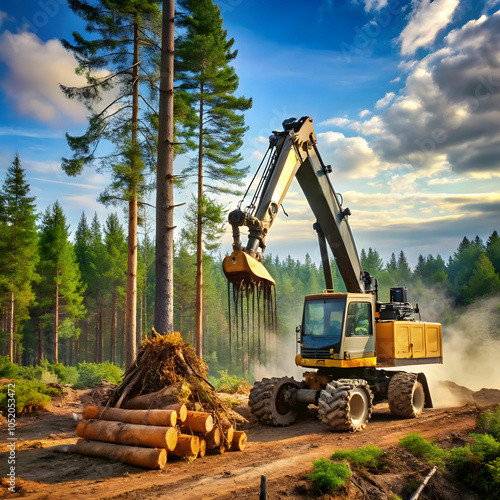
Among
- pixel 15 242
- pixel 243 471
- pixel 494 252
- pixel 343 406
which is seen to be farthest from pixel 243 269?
pixel 494 252

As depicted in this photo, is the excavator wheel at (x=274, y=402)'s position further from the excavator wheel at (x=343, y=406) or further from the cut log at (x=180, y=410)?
the cut log at (x=180, y=410)

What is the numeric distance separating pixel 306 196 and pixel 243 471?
744 centimetres

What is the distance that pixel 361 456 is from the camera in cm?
732

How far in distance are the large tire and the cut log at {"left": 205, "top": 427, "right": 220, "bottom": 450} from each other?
5655 millimetres

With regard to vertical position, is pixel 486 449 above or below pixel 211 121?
below

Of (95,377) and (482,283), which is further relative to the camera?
(482,283)

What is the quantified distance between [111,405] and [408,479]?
554cm

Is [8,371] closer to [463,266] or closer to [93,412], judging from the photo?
[93,412]

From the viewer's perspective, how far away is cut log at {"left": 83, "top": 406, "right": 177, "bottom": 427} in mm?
7375

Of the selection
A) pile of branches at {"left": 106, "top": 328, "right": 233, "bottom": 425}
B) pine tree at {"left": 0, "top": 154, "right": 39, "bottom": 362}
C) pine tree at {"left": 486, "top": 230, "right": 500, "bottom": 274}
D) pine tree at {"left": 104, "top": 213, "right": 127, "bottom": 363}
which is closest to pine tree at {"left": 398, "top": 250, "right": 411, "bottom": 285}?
pine tree at {"left": 486, "top": 230, "right": 500, "bottom": 274}

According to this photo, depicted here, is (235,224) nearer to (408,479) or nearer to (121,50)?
(408,479)

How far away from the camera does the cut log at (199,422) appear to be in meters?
7.69

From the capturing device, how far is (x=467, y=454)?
7980 mm

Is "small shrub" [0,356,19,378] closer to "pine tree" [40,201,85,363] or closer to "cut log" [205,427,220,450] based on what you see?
"pine tree" [40,201,85,363]
